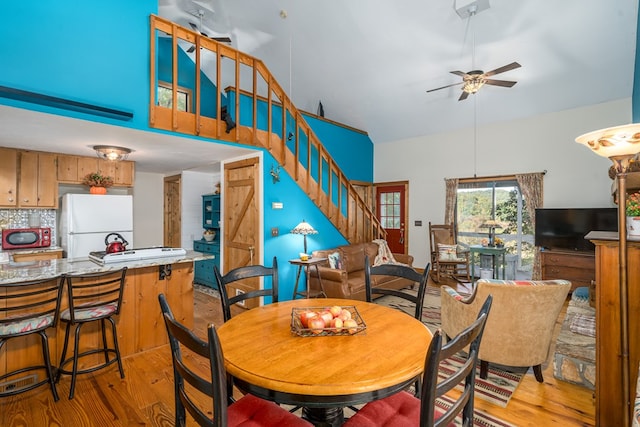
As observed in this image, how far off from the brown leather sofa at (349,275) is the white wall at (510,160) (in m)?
1.97

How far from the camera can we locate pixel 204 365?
9.48 feet

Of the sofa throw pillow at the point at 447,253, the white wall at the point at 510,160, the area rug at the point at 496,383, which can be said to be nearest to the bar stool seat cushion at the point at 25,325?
the area rug at the point at 496,383

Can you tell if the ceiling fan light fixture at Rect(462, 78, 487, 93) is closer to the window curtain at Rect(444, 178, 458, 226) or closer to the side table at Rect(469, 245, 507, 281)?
the window curtain at Rect(444, 178, 458, 226)

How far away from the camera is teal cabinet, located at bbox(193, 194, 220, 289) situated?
19.2 feet

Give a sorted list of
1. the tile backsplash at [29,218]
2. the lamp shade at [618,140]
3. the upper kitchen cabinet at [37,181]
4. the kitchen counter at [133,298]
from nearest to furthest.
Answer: the lamp shade at [618,140] → the kitchen counter at [133,298] → the upper kitchen cabinet at [37,181] → the tile backsplash at [29,218]

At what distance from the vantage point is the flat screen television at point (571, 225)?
4.79 meters

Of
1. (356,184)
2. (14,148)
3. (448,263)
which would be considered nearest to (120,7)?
(14,148)

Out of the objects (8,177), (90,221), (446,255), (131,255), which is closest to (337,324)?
(131,255)

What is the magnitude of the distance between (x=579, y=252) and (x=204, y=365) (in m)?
5.72

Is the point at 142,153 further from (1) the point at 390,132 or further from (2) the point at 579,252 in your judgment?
(2) the point at 579,252

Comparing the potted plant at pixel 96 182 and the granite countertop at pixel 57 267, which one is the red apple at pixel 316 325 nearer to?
the granite countertop at pixel 57 267

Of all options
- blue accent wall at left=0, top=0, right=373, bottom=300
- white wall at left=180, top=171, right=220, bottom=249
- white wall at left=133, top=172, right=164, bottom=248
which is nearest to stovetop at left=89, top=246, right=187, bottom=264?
blue accent wall at left=0, top=0, right=373, bottom=300

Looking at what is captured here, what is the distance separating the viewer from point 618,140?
1.74m

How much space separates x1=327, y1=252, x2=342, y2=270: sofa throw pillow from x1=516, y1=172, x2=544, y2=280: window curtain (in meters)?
3.67
